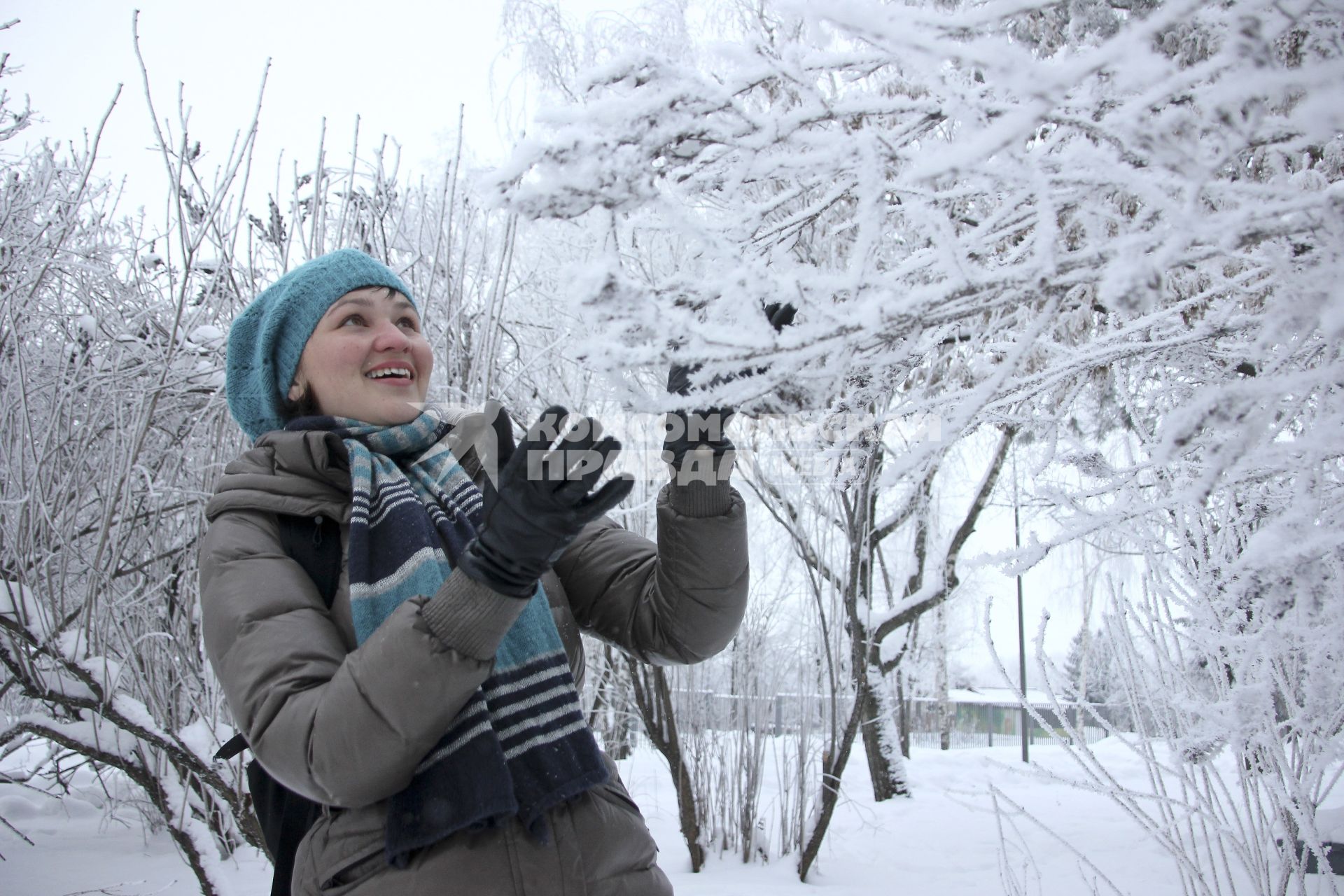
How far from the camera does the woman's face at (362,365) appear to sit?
1535 millimetres

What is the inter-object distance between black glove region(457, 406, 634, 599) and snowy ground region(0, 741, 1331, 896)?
8.30 ft

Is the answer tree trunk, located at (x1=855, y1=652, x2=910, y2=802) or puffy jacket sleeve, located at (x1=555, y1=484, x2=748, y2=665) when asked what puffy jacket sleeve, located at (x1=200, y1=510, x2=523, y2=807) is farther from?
tree trunk, located at (x1=855, y1=652, x2=910, y2=802)

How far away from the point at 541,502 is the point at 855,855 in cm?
519

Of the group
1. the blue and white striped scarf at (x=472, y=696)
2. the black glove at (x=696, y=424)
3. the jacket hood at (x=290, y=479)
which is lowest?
the blue and white striped scarf at (x=472, y=696)

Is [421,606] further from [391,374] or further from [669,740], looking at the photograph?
[669,740]

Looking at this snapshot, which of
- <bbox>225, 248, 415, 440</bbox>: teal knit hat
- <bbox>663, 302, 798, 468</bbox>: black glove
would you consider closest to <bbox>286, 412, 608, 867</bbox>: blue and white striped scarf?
<bbox>225, 248, 415, 440</bbox>: teal knit hat

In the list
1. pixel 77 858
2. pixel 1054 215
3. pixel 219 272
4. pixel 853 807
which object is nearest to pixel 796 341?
pixel 1054 215

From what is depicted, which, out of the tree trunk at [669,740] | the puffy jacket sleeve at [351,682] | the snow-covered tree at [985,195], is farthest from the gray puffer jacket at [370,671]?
the tree trunk at [669,740]

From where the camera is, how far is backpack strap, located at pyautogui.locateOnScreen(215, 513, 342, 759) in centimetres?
135

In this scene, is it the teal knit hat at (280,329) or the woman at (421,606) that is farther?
the teal knit hat at (280,329)

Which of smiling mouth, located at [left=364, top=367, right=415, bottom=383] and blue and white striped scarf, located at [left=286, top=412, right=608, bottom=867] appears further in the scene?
smiling mouth, located at [left=364, top=367, right=415, bottom=383]

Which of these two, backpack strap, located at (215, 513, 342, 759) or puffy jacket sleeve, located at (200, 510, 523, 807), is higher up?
backpack strap, located at (215, 513, 342, 759)

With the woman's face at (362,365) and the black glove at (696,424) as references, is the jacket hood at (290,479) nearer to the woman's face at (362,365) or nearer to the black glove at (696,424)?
the woman's face at (362,365)

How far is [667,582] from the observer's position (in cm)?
150
